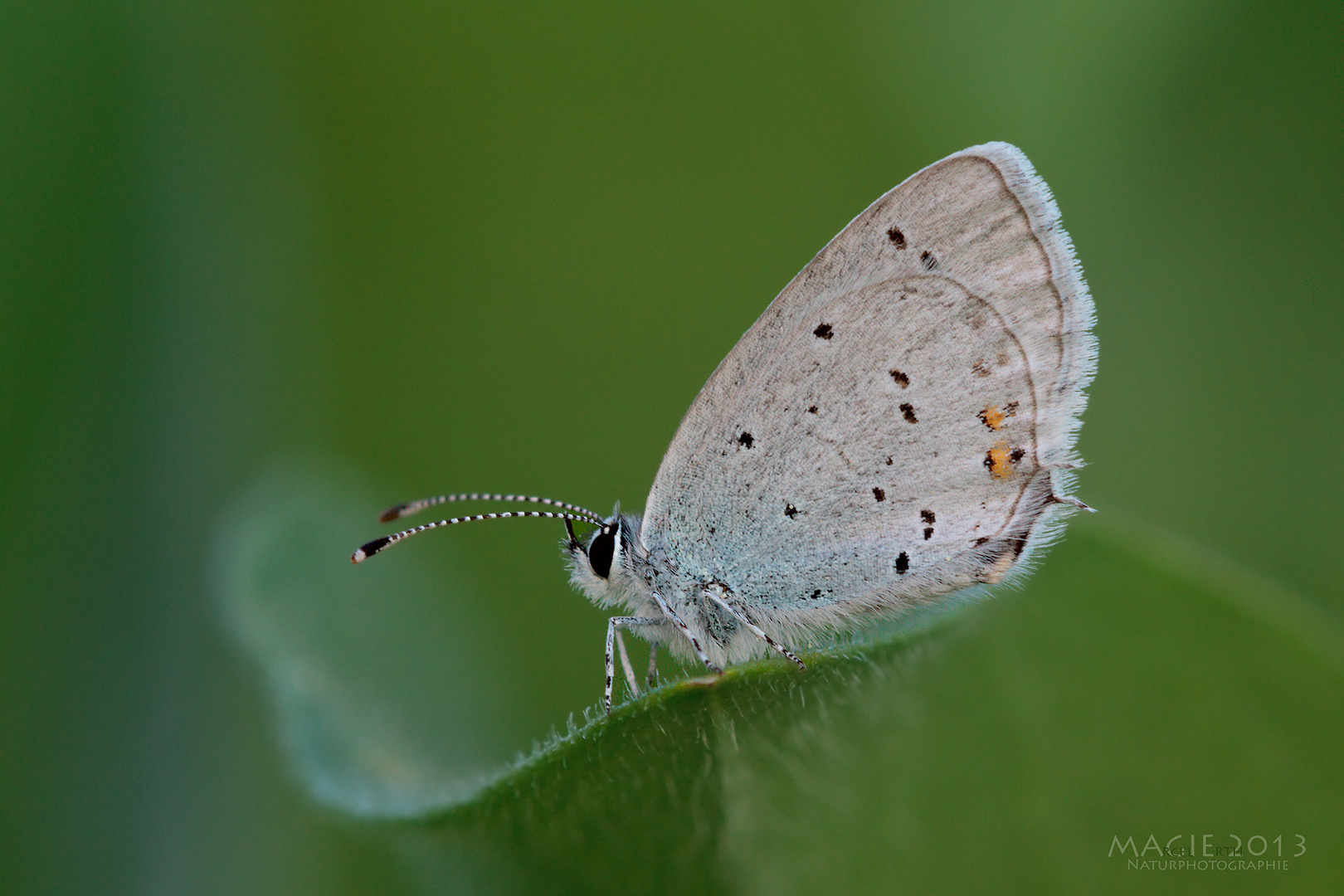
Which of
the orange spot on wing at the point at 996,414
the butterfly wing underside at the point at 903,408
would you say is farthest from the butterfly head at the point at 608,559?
the orange spot on wing at the point at 996,414

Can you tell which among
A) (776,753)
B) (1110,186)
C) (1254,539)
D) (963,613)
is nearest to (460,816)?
(776,753)

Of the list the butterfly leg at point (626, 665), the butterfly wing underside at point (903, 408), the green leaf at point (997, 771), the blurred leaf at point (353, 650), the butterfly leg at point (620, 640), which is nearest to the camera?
the green leaf at point (997, 771)

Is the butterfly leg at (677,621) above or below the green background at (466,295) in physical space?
below

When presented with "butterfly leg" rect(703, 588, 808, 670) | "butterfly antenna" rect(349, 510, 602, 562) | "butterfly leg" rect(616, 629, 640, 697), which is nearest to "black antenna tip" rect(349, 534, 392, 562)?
"butterfly antenna" rect(349, 510, 602, 562)

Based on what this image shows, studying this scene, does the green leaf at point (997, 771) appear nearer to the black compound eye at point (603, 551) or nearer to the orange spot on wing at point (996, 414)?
the orange spot on wing at point (996, 414)

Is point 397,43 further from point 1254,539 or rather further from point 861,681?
point 1254,539

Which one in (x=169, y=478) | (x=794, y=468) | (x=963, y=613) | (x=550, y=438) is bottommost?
(x=963, y=613)

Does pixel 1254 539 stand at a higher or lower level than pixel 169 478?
lower
